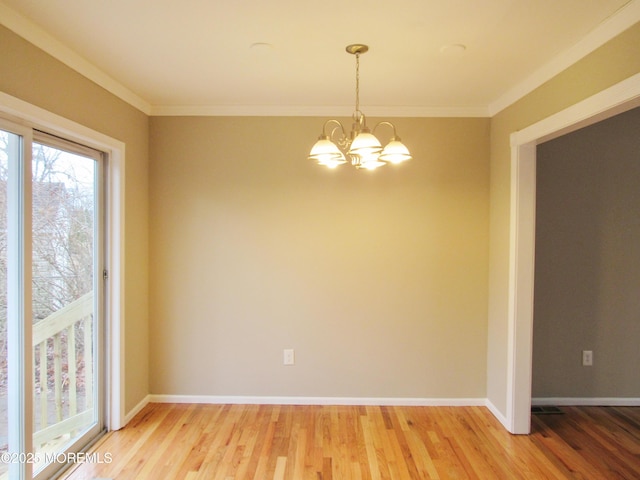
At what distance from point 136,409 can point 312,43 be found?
2934 mm

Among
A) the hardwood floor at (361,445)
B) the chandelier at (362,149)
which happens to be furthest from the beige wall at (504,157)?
the chandelier at (362,149)

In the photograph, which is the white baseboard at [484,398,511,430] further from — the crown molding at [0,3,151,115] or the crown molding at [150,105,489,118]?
the crown molding at [0,3,151,115]

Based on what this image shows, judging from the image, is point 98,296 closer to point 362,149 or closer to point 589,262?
point 362,149

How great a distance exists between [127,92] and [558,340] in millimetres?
3911

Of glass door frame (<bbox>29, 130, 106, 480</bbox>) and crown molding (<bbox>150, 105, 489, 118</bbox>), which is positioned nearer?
glass door frame (<bbox>29, 130, 106, 480</bbox>)

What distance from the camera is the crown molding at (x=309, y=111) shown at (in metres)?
3.10

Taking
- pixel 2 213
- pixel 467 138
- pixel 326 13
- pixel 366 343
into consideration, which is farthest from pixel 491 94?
pixel 2 213

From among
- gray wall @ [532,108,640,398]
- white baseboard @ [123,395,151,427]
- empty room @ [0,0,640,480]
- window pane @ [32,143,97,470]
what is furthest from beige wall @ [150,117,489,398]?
window pane @ [32,143,97,470]

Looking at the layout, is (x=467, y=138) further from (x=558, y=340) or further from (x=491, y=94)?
(x=558, y=340)

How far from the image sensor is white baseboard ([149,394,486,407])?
10.4 feet

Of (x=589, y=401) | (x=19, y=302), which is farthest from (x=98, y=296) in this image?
(x=589, y=401)

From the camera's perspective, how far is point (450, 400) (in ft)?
10.5

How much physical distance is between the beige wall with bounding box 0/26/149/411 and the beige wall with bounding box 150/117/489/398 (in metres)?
0.12

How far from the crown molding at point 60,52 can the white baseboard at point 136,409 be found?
2.33 meters
